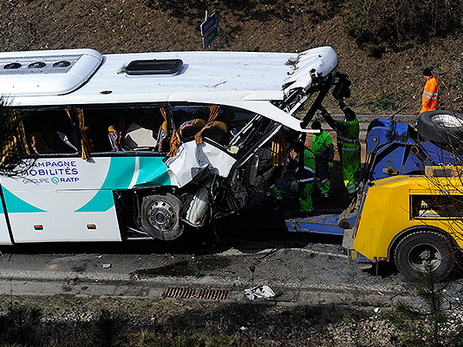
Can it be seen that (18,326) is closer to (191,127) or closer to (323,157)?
(191,127)

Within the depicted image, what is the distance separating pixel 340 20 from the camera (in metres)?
18.8

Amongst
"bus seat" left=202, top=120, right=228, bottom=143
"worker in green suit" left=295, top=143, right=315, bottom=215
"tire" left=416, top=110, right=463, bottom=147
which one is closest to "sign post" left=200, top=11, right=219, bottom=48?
"worker in green suit" left=295, top=143, right=315, bottom=215

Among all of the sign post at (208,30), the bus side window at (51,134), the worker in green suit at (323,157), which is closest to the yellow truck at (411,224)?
the worker in green suit at (323,157)

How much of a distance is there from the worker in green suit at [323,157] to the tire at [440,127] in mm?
1676

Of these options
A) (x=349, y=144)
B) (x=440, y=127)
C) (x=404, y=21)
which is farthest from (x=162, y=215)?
(x=404, y=21)

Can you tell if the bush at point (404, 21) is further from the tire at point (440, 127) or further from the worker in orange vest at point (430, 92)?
the tire at point (440, 127)

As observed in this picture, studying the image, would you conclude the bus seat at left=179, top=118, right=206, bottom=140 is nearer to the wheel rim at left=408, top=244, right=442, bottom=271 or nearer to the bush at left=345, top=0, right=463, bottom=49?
the wheel rim at left=408, top=244, right=442, bottom=271

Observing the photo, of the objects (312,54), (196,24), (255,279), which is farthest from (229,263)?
(196,24)

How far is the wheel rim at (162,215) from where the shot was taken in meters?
9.30

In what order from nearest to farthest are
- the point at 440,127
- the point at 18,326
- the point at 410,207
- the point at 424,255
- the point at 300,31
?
1. the point at 18,326
2. the point at 410,207
3. the point at 424,255
4. the point at 440,127
5. the point at 300,31

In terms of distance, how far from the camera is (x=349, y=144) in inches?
422

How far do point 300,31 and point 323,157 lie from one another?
29.1ft

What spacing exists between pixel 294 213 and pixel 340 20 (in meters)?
10.4

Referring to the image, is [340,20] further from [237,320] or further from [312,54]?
[237,320]
